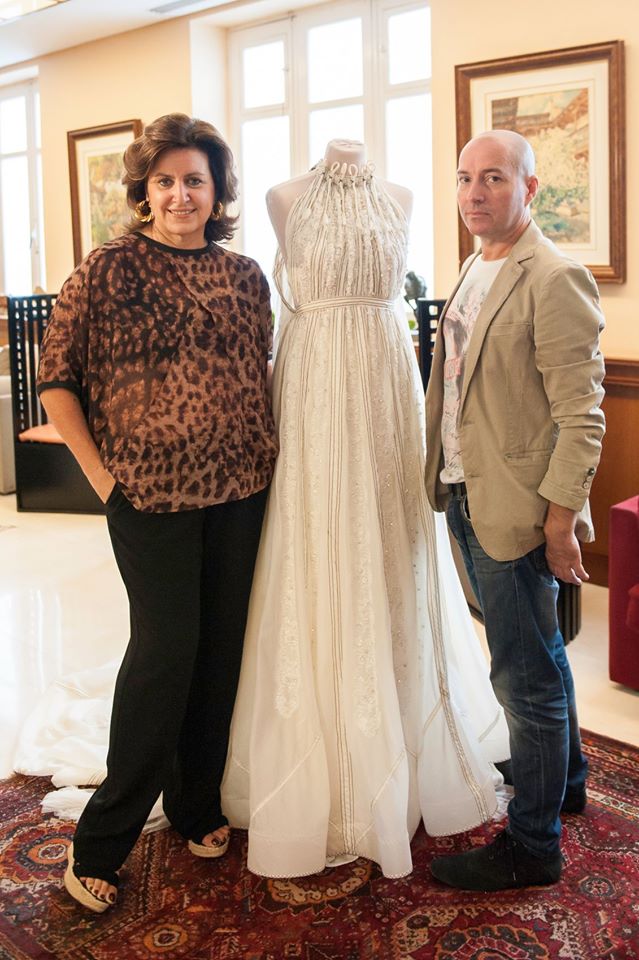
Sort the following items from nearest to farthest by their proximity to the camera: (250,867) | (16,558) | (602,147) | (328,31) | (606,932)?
(606,932) < (250,867) < (602,147) < (16,558) < (328,31)

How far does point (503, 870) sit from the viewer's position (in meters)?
2.07

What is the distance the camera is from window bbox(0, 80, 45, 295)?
25.7ft

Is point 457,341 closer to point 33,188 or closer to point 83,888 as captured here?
point 83,888

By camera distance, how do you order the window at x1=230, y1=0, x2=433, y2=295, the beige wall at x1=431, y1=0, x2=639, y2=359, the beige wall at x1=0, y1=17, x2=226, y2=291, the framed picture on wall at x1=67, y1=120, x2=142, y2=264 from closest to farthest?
the beige wall at x1=431, y1=0, x2=639, y2=359, the window at x1=230, y1=0, x2=433, y2=295, the beige wall at x1=0, y1=17, x2=226, y2=291, the framed picture on wall at x1=67, y1=120, x2=142, y2=264

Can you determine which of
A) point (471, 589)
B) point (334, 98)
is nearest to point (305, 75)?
point (334, 98)

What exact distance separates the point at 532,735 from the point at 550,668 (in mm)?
152

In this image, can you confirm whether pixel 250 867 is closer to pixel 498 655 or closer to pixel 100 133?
pixel 498 655

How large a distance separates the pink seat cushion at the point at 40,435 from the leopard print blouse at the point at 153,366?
12.4 ft

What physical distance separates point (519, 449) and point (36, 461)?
432cm

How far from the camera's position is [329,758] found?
2.16 metres

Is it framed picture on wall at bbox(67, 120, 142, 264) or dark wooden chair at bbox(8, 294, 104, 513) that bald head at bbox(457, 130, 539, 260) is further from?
framed picture on wall at bbox(67, 120, 142, 264)

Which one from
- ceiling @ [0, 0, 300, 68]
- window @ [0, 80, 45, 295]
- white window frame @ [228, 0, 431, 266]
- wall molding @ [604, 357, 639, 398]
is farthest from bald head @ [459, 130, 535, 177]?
window @ [0, 80, 45, 295]

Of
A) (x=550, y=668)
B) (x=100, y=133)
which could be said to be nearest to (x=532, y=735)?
(x=550, y=668)

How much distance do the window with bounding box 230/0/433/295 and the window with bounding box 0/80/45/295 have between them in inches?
93.7
